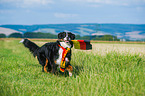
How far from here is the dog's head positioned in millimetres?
5398

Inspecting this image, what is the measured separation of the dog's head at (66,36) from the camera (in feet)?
17.7

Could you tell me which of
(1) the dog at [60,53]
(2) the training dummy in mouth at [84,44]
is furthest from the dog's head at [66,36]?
(2) the training dummy in mouth at [84,44]

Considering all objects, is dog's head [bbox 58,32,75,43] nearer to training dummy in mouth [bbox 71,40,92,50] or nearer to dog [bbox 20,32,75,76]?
dog [bbox 20,32,75,76]

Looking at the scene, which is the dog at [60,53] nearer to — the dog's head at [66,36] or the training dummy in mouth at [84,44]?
the dog's head at [66,36]

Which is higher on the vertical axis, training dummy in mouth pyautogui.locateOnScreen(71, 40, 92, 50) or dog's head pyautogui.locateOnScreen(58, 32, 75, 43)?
dog's head pyautogui.locateOnScreen(58, 32, 75, 43)

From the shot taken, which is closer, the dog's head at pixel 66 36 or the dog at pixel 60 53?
the dog's head at pixel 66 36

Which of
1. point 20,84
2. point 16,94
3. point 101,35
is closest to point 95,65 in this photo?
point 20,84

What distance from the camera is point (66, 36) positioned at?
5465 millimetres

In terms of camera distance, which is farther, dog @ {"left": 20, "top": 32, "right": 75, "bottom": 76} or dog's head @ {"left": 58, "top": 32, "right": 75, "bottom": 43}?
dog @ {"left": 20, "top": 32, "right": 75, "bottom": 76}

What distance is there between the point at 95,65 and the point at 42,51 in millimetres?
2080

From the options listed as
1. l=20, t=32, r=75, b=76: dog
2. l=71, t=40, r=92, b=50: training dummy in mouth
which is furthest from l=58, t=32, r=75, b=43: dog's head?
l=71, t=40, r=92, b=50: training dummy in mouth

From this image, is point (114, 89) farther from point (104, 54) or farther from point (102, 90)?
point (104, 54)

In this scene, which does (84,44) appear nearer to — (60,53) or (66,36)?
(66,36)

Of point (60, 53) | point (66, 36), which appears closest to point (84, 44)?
point (66, 36)
